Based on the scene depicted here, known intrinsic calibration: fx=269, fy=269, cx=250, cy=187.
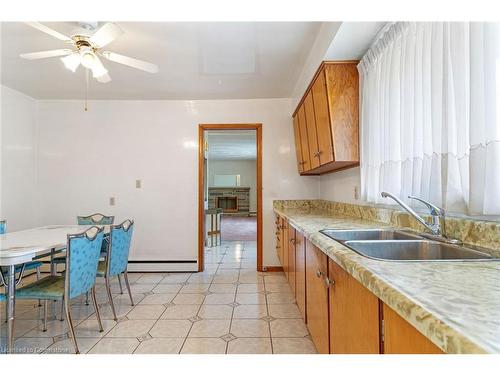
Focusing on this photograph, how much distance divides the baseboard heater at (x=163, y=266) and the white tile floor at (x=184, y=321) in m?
0.33

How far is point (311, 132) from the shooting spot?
2.72 m

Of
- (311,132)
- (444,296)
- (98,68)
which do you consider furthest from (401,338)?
(98,68)

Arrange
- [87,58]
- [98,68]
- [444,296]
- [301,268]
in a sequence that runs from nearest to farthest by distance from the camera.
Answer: [444,296] → [301,268] → [87,58] → [98,68]

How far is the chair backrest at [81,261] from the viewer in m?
1.78

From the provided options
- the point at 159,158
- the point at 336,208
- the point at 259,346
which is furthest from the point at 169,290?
the point at 336,208

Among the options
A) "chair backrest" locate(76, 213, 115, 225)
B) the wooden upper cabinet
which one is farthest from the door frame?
the wooden upper cabinet

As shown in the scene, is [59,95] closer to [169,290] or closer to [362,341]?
[169,290]

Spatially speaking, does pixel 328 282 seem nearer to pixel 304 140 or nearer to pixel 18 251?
pixel 18 251

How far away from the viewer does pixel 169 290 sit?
3016 millimetres

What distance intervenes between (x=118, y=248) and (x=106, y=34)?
171 cm

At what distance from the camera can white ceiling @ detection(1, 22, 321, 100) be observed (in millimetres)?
2150

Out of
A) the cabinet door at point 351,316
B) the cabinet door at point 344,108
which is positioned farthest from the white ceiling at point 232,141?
the cabinet door at point 351,316

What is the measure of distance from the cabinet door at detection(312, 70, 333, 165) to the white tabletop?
2200mm
